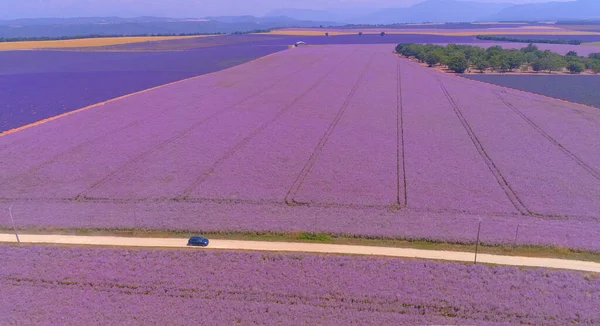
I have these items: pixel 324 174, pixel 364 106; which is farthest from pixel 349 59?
pixel 324 174

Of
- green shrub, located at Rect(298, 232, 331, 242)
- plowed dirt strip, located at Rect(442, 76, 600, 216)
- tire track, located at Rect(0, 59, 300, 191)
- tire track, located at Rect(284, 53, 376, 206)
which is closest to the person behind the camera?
green shrub, located at Rect(298, 232, 331, 242)

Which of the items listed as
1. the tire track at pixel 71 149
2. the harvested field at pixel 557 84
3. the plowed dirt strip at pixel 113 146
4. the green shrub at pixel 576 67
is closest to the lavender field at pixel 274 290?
the plowed dirt strip at pixel 113 146

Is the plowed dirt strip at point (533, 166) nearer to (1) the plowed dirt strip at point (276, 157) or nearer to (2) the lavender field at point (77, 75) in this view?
(1) the plowed dirt strip at point (276, 157)

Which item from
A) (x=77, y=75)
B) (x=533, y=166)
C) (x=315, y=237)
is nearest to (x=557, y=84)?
(x=533, y=166)

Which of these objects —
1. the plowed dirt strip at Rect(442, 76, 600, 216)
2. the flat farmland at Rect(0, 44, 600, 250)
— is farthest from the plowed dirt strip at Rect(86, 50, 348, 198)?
the plowed dirt strip at Rect(442, 76, 600, 216)

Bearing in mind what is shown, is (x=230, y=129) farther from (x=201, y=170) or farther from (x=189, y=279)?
(x=189, y=279)

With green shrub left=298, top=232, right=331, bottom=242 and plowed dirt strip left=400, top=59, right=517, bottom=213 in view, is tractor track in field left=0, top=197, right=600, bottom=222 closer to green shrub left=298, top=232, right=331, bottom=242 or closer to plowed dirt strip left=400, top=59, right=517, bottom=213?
plowed dirt strip left=400, top=59, right=517, bottom=213

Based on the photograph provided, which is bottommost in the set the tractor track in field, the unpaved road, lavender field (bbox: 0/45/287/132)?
the unpaved road
